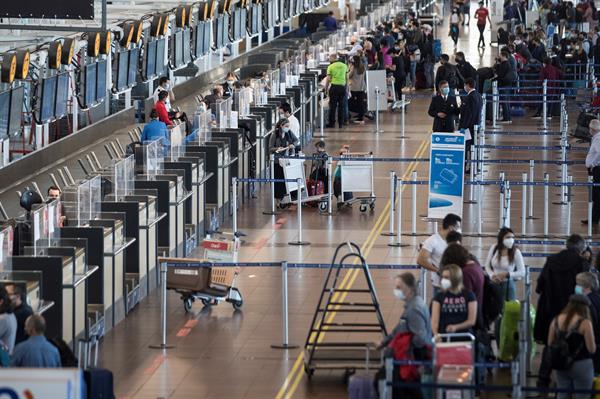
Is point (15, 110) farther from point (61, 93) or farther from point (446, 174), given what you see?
point (446, 174)

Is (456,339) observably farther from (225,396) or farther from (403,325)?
(225,396)

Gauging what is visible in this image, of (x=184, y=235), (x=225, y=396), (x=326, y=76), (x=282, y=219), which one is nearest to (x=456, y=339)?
(x=225, y=396)

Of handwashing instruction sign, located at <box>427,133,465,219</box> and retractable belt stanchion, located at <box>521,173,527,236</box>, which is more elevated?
handwashing instruction sign, located at <box>427,133,465,219</box>

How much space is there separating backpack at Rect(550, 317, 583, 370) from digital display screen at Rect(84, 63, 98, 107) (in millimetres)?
16861

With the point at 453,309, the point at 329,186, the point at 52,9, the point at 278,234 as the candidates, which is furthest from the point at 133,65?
the point at 453,309

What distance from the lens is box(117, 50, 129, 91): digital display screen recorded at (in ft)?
103

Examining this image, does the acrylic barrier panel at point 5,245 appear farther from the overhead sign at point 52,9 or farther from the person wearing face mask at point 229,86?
the person wearing face mask at point 229,86

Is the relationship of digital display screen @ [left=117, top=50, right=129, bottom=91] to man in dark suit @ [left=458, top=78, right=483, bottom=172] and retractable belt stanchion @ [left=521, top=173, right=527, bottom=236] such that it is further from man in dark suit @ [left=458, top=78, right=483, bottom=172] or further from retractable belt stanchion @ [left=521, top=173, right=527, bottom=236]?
retractable belt stanchion @ [left=521, top=173, right=527, bottom=236]

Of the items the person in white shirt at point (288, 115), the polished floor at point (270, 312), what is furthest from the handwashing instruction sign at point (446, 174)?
the person in white shirt at point (288, 115)

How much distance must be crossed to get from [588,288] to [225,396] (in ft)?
11.0

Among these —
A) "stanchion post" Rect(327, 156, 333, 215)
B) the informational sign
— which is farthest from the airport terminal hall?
"stanchion post" Rect(327, 156, 333, 215)

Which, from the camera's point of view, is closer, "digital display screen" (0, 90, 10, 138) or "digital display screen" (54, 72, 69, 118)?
"digital display screen" (0, 90, 10, 138)

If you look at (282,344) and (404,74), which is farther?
(404,74)

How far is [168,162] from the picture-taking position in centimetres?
2253
